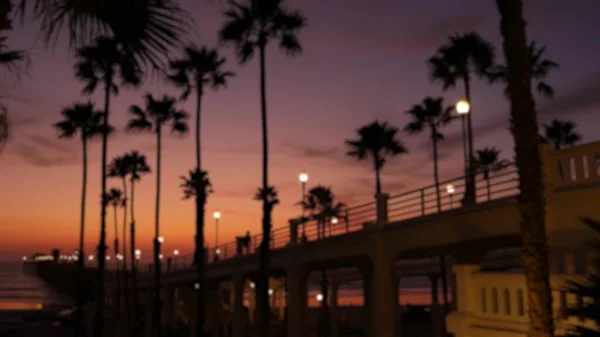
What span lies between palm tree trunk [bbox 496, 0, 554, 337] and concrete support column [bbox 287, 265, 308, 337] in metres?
19.0

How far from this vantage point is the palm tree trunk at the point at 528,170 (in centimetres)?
941

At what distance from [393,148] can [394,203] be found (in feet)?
73.4

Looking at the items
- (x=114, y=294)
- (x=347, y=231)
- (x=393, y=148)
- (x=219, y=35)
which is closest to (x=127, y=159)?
(x=114, y=294)

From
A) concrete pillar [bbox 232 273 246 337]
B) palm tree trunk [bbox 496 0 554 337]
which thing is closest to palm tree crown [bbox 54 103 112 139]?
concrete pillar [bbox 232 273 246 337]

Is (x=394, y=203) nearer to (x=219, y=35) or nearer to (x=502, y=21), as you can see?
(x=502, y=21)

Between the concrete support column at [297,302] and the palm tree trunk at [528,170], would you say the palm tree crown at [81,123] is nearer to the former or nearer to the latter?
the concrete support column at [297,302]

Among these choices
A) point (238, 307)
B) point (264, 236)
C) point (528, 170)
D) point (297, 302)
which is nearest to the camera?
point (528, 170)

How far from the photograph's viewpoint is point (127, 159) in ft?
207

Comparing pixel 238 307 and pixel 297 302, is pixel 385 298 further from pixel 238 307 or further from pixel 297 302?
pixel 238 307

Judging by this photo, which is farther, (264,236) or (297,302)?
(297,302)

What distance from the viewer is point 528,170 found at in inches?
377

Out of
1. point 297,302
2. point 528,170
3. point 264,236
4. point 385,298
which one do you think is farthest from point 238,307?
point 528,170

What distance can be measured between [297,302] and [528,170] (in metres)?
19.6

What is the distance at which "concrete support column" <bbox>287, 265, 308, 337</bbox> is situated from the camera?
2792 cm
